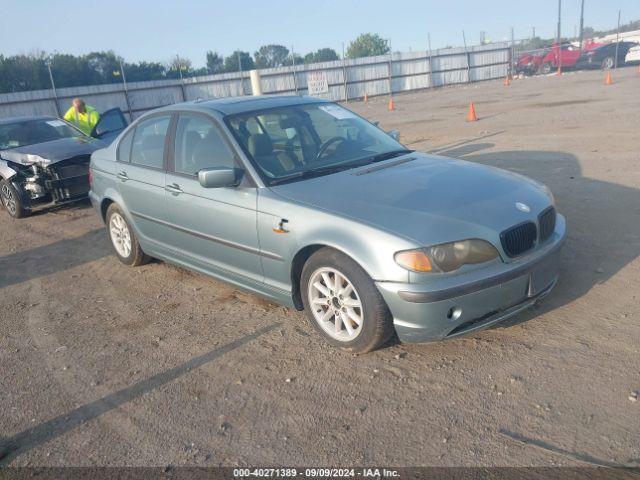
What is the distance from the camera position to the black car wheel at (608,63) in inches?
1343

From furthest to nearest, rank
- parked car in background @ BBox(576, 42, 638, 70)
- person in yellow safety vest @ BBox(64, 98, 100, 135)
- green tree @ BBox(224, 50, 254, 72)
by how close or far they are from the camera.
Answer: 1. green tree @ BBox(224, 50, 254, 72)
2. parked car in background @ BBox(576, 42, 638, 70)
3. person in yellow safety vest @ BBox(64, 98, 100, 135)

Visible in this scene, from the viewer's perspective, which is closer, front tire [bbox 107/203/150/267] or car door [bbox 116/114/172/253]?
car door [bbox 116/114/172/253]

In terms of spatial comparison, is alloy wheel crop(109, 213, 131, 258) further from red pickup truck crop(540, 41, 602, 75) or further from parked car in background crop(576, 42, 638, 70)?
red pickup truck crop(540, 41, 602, 75)

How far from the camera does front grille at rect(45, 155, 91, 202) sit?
8.70 metres

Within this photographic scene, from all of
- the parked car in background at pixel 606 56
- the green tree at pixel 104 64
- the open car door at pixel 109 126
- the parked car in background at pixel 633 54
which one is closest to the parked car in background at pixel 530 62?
the parked car in background at pixel 606 56

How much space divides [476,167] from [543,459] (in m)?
2.46

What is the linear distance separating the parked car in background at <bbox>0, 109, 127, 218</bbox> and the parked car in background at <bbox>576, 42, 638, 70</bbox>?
33.7 meters

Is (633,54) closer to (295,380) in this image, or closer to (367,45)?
(295,380)

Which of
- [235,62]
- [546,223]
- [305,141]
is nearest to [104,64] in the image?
[235,62]

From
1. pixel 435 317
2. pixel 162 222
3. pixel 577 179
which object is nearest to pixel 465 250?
pixel 435 317

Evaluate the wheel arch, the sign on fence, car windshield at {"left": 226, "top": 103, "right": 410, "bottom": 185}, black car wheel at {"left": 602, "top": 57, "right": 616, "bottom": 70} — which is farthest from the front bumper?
black car wheel at {"left": 602, "top": 57, "right": 616, "bottom": 70}

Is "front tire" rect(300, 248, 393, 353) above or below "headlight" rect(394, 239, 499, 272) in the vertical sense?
below

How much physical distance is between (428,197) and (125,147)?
134 inches

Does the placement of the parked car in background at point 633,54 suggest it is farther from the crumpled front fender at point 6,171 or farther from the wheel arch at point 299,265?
the wheel arch at point 299,265
